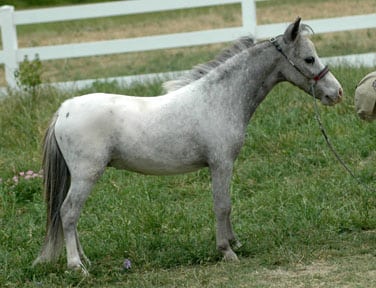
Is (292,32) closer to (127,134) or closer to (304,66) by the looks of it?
(304,66)

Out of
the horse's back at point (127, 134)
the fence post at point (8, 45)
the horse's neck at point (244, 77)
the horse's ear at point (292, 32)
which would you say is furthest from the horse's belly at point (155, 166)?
the fence post at point (8, 45)

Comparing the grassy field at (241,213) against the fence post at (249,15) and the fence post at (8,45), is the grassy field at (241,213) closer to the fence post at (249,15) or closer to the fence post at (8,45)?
the fence post at (8,45)

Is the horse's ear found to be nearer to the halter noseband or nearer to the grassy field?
the halter noseband

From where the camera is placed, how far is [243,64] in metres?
6.07

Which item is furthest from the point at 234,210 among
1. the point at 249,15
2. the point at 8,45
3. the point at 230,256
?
the point at 8,45

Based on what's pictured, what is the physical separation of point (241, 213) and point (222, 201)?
1.23 metres

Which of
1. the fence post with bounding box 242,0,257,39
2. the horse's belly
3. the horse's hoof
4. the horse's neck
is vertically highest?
the fence post with bounding box 242,0,257,39

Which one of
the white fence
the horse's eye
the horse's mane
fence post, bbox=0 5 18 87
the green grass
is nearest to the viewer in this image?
the green grass

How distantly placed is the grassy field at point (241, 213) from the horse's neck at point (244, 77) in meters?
1.05

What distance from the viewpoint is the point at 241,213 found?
7148 millimetres

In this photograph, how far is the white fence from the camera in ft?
34.3

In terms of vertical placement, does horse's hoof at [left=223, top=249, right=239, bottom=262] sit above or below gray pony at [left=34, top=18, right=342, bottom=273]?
below

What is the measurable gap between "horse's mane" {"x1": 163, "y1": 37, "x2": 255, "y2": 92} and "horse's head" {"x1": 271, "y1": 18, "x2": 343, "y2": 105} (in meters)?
0.22

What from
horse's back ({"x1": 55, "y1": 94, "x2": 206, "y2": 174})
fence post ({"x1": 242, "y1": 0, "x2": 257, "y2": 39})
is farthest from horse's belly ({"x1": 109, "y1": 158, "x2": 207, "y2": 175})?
fence post ({"x1": 242, "y1": 0, "x2": 257, "y2": 39})
